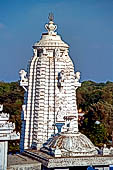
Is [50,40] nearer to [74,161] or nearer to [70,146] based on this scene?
[70,146]

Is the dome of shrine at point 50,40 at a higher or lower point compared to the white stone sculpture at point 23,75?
higher

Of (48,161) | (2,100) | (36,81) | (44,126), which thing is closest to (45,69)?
Answer: (36,81)

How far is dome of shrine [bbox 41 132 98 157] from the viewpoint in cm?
1208

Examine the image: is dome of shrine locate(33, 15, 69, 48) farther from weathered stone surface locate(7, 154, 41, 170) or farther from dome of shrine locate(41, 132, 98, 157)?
weathered stone surface locate(7, 154, 41, 170)

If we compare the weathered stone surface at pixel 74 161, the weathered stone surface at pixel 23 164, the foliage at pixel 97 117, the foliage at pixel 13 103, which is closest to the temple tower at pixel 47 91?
the weathered stone surface at pixel 74 161

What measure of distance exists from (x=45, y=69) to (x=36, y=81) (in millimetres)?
523

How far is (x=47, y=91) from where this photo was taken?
1455 cm

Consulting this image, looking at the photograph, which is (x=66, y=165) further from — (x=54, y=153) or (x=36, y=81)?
(x=36, y=81)

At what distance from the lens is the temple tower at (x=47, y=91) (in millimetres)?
14234

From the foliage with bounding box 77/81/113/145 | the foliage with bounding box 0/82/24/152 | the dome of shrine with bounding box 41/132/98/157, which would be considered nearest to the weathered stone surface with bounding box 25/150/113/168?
the dome of shrine with bounding box 41/132/98/157

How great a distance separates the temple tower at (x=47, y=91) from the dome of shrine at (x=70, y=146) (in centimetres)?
123

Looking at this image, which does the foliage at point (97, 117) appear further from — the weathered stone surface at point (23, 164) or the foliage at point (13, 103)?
the weathered stone surface at point (23, 164)

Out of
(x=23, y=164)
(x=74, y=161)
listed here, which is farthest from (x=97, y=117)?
(x=23, y=164)

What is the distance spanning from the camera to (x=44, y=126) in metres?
14.2
